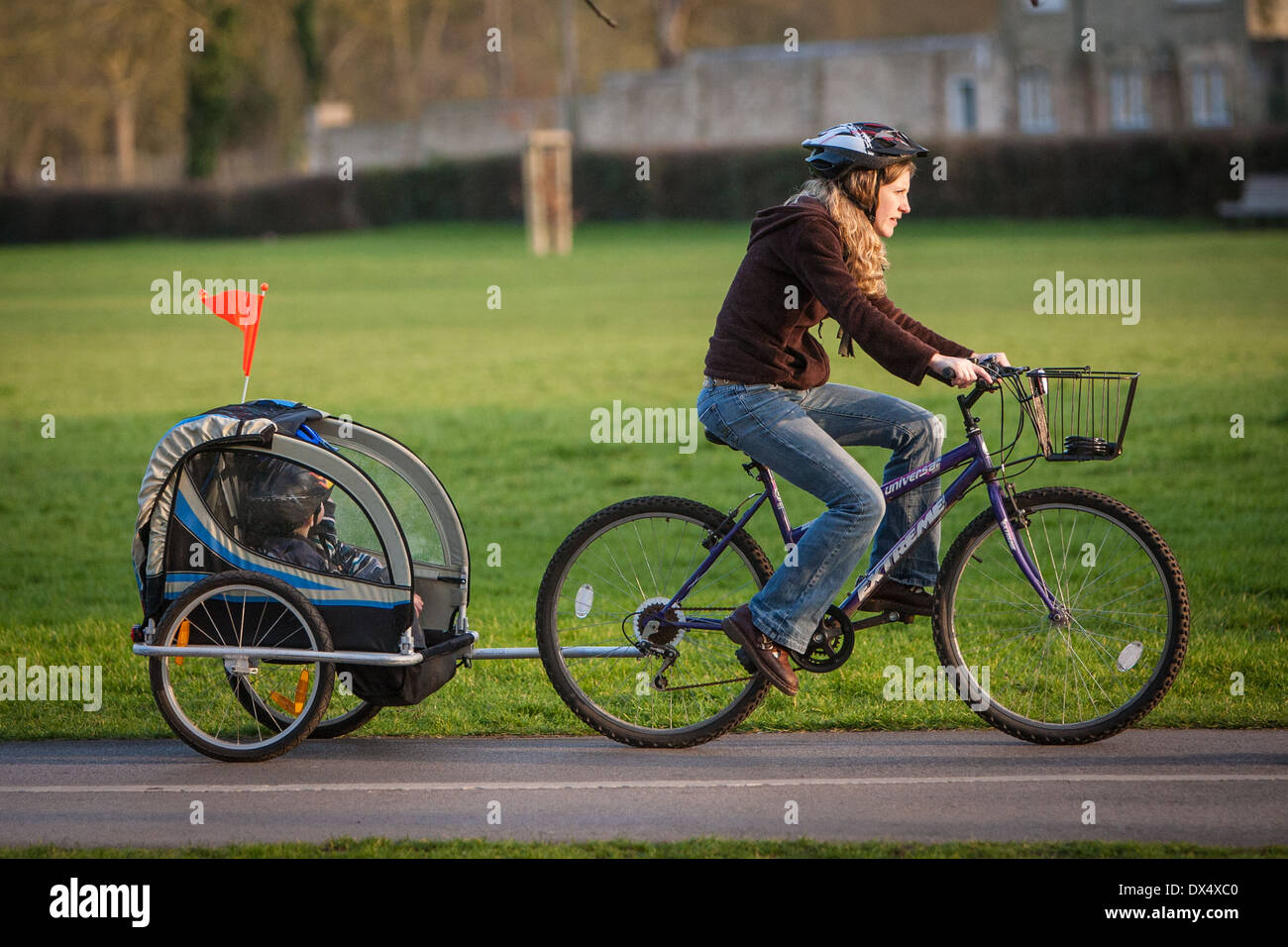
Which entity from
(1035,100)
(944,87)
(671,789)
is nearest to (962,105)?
(944,87)

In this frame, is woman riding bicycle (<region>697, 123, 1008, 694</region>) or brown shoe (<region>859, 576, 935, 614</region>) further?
brown shoe (<region>859, 576, 935, 614</region>)

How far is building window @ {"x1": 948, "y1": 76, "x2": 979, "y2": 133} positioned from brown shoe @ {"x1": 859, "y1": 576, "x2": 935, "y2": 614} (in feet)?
195

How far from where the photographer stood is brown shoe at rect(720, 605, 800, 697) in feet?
18.2

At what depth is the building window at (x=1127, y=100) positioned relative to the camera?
57.0m

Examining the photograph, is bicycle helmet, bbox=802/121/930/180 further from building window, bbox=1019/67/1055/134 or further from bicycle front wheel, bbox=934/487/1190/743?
building window, bbox=1019/67/1055/134

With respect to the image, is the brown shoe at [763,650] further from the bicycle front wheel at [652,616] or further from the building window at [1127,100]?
the building window at [1127,100]

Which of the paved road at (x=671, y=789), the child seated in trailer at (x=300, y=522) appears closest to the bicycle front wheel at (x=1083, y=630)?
the paved road at (x=671, y=789)

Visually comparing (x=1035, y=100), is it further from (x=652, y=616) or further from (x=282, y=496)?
(x=282, y=496)

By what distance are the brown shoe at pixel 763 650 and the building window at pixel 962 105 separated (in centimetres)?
5963

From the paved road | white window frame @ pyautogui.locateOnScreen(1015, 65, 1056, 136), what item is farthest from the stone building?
the paved road

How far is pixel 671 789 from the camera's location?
538 cm

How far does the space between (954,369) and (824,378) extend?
0.52 meters

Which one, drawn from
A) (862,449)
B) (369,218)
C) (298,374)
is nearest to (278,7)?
(369,218)
